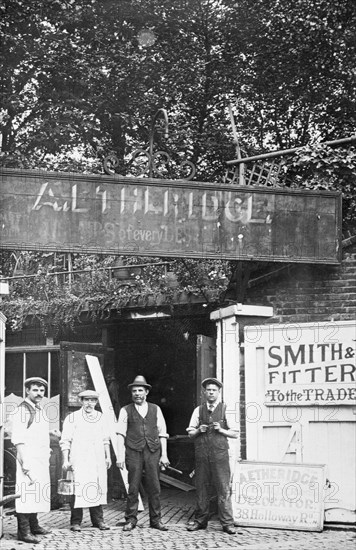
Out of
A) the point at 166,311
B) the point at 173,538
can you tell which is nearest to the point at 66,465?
the point at 173,538

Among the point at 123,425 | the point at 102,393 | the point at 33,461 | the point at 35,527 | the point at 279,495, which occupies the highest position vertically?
the point at 102,393

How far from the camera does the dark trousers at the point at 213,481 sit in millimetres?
10508

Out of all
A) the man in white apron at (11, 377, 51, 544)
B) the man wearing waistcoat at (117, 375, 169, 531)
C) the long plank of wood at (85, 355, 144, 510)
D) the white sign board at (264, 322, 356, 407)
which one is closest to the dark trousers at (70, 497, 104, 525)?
the man wearing waistcoat at (117, 375, 169, 531)

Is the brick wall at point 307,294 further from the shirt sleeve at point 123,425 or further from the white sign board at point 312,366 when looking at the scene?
the shirt sleeve at point 123,425

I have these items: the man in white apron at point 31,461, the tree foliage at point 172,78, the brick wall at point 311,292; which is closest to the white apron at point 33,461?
the man in white apron at point 31,461

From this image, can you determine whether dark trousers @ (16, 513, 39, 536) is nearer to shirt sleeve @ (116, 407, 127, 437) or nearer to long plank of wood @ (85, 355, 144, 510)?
shirt sleeve @ (116, 407, 127, 437)

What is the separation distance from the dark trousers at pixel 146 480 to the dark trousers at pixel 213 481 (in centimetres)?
47

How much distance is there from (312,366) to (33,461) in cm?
335

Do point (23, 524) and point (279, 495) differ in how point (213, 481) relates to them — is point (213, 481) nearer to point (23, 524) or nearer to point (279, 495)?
point (279, 495)

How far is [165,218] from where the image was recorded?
1119cm

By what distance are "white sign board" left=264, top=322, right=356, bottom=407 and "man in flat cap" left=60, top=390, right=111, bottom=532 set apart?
2.03 metres

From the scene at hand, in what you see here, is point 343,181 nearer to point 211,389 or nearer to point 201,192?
point 201,192

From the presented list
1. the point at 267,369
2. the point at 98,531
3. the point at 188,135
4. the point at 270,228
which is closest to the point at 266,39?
the point at 188,135

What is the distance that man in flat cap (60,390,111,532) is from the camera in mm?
10633
